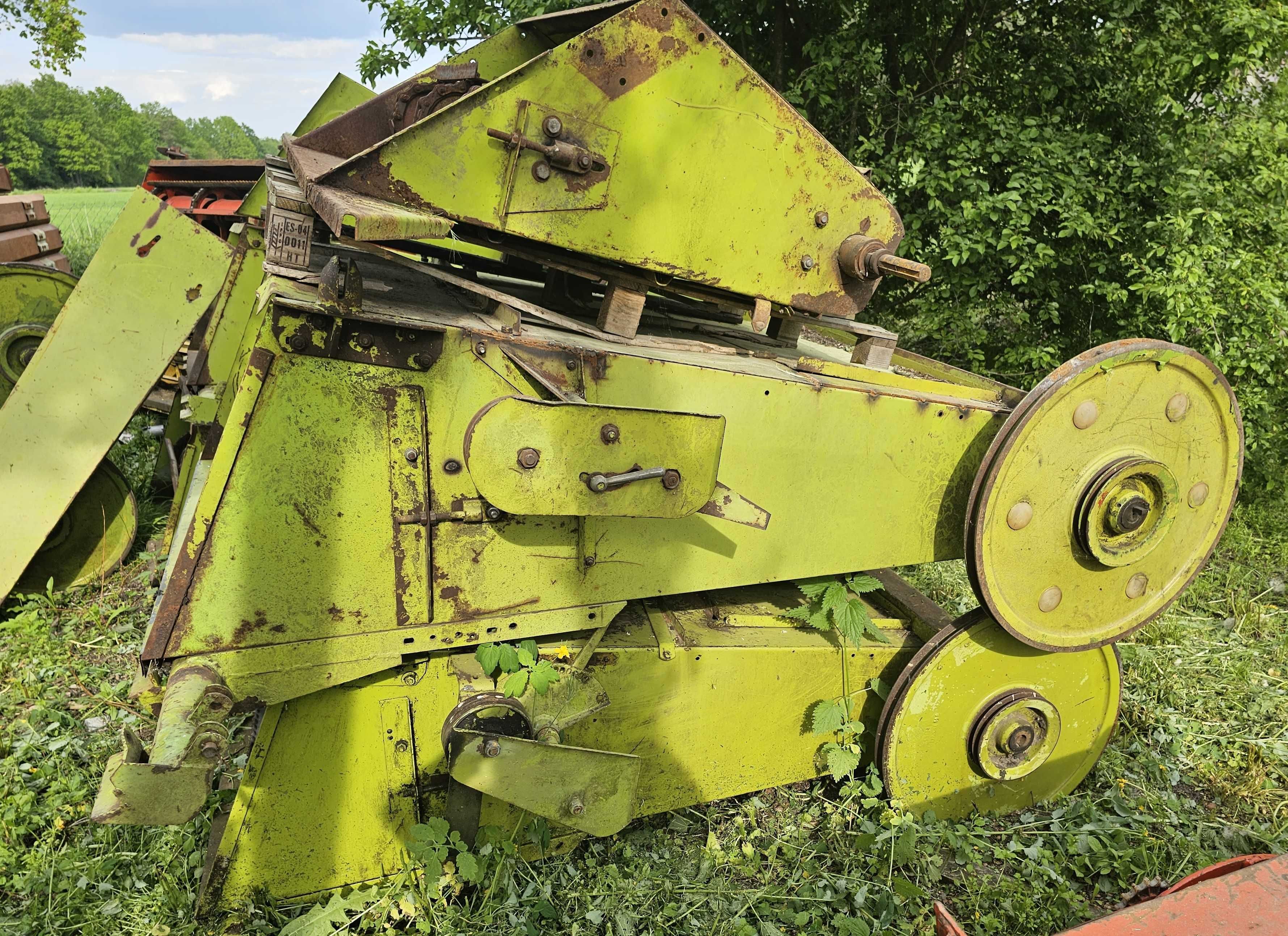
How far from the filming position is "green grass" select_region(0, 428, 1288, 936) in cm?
254

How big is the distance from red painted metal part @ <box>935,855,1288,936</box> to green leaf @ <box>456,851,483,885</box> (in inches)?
53.7

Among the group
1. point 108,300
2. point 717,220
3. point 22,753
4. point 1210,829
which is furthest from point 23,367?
point 1210,829

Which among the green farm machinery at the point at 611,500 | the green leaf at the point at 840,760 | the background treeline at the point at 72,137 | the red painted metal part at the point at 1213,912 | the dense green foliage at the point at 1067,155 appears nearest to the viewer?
the red painted metal part at the point at 1213,912

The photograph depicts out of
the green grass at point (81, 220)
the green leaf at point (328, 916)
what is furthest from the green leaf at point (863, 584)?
the green grass at point (81, 220)

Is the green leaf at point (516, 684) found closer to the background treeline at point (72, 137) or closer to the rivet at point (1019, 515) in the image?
the rivet at point (1019, 515)

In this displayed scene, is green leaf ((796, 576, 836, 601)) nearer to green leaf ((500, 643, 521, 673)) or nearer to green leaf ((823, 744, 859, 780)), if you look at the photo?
green leaf ((823, 744, 859, 780))

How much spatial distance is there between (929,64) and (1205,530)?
4.86 meters

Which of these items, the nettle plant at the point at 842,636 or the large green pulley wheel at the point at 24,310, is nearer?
the nettle plant at the point at 842,636

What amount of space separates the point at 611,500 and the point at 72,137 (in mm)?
72490

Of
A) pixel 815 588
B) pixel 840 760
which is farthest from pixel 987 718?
pixel 815 588

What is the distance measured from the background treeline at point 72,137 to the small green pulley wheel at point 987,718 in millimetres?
52667

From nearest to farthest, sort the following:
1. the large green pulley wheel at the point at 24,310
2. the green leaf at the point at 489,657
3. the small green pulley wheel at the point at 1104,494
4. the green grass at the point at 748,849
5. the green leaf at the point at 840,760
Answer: the green leaf at the point at 489,657 < the small green pulley wheel at the point at 1104,494 < the green grass at the point at 748,849 < the green leaf at the point at 840,760 < the large green pulley wheel at the point at 24,310

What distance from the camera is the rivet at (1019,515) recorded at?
249 cm

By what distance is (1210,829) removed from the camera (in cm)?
315
